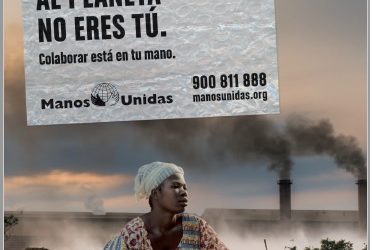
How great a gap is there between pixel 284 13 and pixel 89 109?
5.12 feet

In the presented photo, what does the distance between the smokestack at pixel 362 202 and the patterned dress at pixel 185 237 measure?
3.26ft

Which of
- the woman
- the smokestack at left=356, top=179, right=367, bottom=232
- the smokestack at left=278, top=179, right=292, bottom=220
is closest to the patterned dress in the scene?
the woman

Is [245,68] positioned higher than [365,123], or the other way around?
[245,68]

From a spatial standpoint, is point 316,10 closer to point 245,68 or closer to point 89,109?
point 245,68

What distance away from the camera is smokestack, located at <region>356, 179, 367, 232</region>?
5.53 metres

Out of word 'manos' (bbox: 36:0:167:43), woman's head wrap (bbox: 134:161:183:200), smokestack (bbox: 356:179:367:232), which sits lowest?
smokestack (bbox: 356:179:367:232)

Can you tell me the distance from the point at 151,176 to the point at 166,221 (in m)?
0.33

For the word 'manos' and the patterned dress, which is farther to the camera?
the word 'manos'

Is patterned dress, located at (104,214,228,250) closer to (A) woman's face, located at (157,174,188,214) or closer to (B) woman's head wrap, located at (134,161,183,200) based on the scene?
(A) woman's face, located at (157,174,188,214)

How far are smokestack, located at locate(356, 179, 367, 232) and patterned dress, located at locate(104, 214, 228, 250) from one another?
99 cm

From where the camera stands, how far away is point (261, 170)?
218 inches

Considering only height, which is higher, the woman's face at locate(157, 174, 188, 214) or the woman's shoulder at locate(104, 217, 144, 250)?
the woman's face at locate(157, 174, 188, 214)

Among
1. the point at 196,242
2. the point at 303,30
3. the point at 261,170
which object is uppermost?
the point at 303,30

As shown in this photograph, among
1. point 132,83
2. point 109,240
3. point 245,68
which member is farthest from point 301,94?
point 109,240
